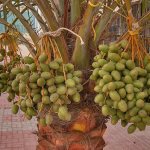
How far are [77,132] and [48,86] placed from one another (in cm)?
61

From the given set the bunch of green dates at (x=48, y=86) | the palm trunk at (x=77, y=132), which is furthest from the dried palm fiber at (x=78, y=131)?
the bunch of green dates at (x=48, y=86)

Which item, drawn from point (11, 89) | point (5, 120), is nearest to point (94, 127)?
point (11, 89)

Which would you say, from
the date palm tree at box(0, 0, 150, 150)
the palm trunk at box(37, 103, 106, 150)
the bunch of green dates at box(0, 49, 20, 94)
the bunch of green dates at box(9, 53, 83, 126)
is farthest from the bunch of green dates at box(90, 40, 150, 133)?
the bunch of green dates at box(0, 49, 20, 94)

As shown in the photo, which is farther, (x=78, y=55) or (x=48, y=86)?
(x=78, y=55)

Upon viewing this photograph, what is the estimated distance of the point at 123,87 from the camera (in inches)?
78.1

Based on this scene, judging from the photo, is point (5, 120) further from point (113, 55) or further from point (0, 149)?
point (113, 55)

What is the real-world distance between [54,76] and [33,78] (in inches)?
5.3

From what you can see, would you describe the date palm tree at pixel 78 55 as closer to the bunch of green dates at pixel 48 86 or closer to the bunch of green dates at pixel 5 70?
the bunch of green dates at pixel 5 70

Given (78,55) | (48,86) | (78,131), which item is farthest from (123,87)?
(78,131)

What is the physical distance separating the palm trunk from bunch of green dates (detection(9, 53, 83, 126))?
0.35 metres

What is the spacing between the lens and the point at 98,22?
8.46 feet

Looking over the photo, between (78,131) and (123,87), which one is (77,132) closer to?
(78,131)

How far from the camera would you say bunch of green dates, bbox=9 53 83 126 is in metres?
2.08

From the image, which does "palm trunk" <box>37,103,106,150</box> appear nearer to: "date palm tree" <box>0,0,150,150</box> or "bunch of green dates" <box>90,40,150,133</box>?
"date palm tree" <box>0,0,150,150</box>
